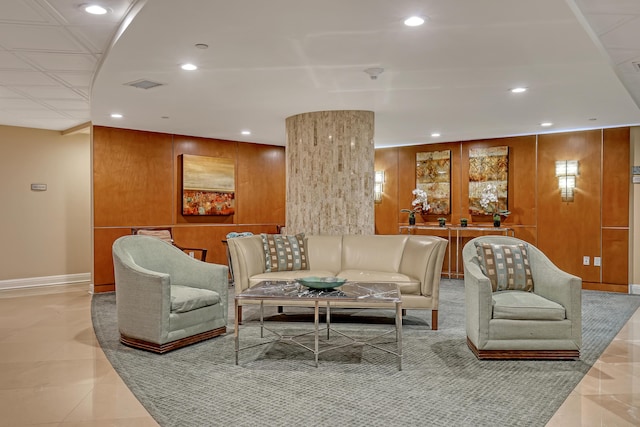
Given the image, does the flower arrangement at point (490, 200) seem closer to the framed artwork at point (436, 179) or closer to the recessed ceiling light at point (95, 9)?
the framed artwork at point (436, 179)

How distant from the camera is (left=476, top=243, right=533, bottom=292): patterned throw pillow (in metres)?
4.35

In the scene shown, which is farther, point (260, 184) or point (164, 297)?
point (260, 184)

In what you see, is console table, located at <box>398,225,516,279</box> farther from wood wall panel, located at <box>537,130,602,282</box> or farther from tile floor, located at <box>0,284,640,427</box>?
tile floor, located at <box>0,284,640,427</box>

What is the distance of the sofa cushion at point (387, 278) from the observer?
16.8 feet

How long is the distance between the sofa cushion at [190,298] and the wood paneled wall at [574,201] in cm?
578

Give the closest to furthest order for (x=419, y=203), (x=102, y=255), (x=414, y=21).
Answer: (x=414, y=21) → (x=102, y=255) → (x=419, y=203)

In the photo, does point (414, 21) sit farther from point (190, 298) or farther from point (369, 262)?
point (369, 262)

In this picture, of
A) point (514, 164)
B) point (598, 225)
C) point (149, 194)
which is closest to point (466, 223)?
point (514, 164)

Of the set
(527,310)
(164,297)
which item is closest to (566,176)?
(527,310)

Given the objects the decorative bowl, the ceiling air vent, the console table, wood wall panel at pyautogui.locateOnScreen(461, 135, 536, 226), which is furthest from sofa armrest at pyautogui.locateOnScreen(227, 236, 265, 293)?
wood wall panel at pyautogui.locateOnScreen(461, 135, 536, 226)

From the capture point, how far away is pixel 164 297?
408 centimetres

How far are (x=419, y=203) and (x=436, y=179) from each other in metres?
0.57

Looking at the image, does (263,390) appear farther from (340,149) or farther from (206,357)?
(340,149)

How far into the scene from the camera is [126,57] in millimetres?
4055
